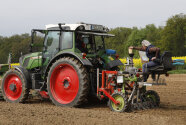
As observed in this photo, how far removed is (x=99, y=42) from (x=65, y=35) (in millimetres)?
1464

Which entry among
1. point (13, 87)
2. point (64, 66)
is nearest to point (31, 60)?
point (13, 87)

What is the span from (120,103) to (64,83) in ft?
6.39

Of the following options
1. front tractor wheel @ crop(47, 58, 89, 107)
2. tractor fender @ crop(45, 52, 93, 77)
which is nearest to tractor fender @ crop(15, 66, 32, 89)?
tractor fender @ crop(45, 52, 93, 77)

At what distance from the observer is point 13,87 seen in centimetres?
1034

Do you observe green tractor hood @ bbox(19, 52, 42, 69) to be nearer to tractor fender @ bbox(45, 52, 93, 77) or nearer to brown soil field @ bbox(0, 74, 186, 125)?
tractor fender @ bbox(45, 52, 93, 77)

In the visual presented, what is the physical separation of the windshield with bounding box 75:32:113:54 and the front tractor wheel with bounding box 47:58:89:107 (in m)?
0.79

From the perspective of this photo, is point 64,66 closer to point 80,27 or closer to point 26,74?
point 80,27

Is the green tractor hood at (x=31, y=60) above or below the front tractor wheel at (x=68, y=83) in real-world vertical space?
above

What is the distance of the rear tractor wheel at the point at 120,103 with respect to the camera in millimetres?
8180

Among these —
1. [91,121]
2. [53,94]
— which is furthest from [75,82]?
[91,121]

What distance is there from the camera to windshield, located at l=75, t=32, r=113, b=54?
378 inches

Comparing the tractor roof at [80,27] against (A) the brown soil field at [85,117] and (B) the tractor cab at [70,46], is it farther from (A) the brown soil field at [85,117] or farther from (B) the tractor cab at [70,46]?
(A) the brown soil field at [85,117]

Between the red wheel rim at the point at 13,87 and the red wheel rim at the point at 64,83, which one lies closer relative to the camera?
the red wheel rim at the point at 64,83

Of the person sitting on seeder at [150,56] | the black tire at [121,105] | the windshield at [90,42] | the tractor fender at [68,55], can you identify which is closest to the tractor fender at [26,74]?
the tractor fender at [68,55]
